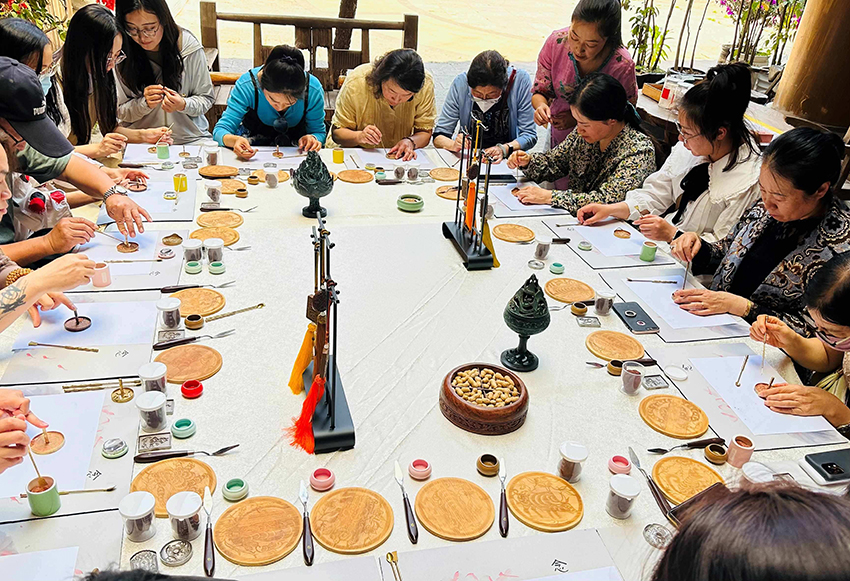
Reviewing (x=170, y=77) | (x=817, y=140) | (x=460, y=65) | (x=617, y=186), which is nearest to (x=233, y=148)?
(x=170, y=77)

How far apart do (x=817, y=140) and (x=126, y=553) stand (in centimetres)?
219

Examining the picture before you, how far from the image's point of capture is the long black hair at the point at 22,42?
246 centimetres

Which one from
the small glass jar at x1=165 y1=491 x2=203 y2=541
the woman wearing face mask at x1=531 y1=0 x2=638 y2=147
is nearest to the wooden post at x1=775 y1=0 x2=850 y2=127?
the woman wearing face mask at x1=531 y1=0 x2=638 y2=147

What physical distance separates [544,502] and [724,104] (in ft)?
5.95

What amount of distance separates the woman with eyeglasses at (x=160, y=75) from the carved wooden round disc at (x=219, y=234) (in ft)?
4.57

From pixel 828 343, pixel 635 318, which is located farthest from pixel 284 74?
pixel 828 343

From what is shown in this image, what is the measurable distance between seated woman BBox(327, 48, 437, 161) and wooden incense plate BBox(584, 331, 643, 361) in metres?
1.80

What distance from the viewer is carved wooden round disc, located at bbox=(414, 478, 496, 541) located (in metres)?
1.30

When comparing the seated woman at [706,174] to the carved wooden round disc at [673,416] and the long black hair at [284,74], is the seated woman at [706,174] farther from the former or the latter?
the long black hair at [284,74]

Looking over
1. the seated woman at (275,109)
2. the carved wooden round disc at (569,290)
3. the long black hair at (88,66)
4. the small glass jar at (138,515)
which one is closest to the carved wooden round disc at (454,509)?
the small glass jar at (138,515)

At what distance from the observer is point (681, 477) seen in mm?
1470

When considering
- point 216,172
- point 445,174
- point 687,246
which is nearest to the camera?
point 687,246

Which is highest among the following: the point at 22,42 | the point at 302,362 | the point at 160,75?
the point at 22,42

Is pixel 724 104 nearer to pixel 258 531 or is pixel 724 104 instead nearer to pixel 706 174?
pixel 706 174
